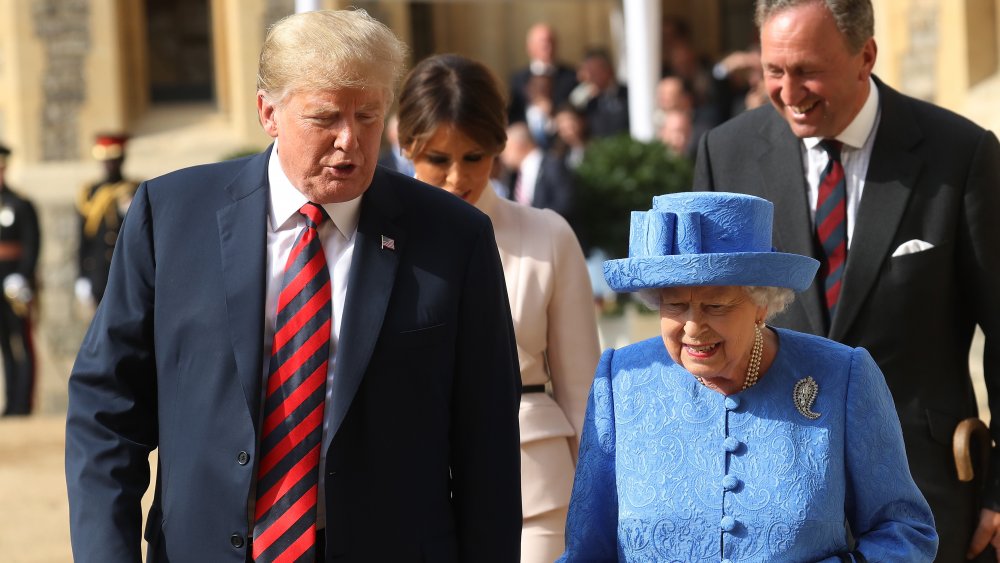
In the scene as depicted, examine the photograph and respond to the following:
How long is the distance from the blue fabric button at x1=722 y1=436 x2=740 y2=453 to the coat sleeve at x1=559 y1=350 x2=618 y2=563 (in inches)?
8.8

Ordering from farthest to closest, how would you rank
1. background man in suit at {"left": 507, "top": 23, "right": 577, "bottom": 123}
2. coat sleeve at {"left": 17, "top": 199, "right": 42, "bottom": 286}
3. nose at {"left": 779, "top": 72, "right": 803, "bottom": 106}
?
background man in suit at {"left": 507, "top": 23, "right": 577, "bottom": 123}, coat sleeve at {"left": 17, "top": 199, "right": 42, "bottom": 286}, nose at {"left": 779, "top": 72, "right": 803, "bottom": 106}

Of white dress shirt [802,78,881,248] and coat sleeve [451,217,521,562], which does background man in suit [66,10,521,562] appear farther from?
white dress shirt [802,78,881,248]

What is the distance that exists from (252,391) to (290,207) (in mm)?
391

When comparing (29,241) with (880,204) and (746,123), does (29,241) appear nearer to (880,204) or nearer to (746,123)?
(746,123)

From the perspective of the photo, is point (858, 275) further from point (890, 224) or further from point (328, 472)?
point (328, 472)

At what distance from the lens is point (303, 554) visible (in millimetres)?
3186

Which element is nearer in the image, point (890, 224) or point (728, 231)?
point (728, 231)

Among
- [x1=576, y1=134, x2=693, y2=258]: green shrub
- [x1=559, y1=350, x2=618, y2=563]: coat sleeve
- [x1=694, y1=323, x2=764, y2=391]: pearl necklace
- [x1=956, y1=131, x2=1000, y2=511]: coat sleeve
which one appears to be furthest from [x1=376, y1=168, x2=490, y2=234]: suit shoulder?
[x1=576, y1=134, x2=693, y2=258]: green shrub

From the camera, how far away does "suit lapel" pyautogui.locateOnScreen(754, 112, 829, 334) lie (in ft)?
13.7

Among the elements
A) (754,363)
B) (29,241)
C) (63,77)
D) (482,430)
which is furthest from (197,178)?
(63,77)

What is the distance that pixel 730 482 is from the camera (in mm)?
3164

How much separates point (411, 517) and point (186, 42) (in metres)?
13.4

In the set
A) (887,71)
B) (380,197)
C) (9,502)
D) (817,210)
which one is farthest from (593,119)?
(380,197)

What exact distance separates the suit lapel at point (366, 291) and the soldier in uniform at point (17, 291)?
11151 mm
